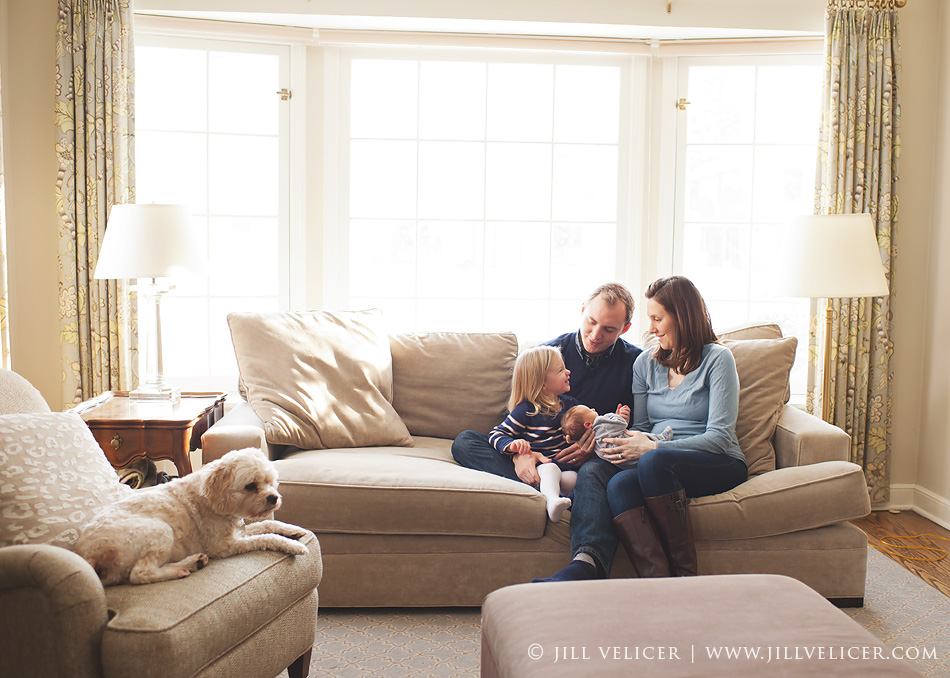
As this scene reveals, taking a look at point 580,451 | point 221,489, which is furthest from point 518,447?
point 221,489

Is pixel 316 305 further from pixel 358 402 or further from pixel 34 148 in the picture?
pixel 34 148

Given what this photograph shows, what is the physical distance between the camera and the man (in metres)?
2.55

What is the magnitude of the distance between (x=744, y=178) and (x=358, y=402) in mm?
2295

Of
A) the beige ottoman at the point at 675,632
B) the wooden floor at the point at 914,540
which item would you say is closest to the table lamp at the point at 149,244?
the beige ottoman at the point at 675,632

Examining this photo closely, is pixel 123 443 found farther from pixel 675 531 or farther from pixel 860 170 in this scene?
pixel 860 170

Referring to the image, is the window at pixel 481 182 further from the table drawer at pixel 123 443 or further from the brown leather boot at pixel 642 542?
the brown leather boot at pixel 642 542

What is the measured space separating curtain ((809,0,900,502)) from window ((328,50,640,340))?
97 centimetres

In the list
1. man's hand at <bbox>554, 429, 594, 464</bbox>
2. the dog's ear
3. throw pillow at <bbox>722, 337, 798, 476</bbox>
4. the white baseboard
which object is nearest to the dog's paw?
the dog's ear

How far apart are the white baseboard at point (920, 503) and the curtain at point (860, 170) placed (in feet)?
1.08

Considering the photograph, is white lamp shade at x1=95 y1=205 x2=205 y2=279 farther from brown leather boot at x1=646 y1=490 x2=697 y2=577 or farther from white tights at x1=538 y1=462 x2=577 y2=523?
brown leather boot at x1=646 y1=490 x2=697 y2=577

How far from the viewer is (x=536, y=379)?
9.00 feet

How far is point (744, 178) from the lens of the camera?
3908 millimetres

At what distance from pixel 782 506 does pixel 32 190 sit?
335cm

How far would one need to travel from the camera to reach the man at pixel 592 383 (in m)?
2.55
